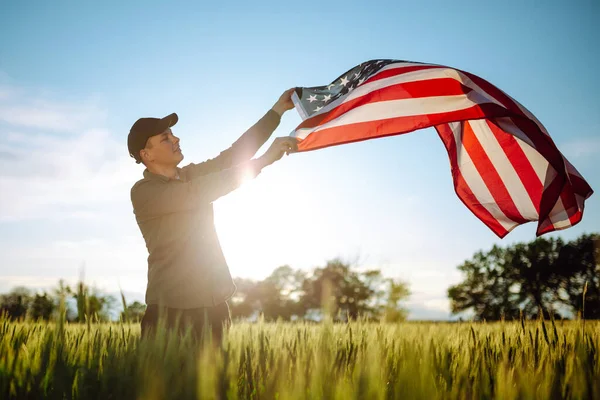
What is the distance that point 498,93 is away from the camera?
4270 mm

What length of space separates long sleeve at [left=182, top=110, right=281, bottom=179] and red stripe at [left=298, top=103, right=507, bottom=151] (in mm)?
453

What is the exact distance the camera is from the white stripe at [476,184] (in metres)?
5.30

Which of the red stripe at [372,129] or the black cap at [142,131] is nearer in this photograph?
the black cap at [142,131]

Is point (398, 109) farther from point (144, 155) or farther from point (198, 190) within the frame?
point (144, 155)

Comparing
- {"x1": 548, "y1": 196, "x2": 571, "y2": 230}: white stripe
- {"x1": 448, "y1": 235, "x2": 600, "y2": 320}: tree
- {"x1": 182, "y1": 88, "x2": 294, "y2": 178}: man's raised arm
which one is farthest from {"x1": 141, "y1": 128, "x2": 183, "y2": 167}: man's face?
{"x1": 448, "y1": 235, "x2": 600, "y2": 320}: tree

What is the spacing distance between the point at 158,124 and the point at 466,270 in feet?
220

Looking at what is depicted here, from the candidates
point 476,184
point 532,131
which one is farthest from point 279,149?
point 476,184

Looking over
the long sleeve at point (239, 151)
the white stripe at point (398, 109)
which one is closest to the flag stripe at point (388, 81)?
the white stripe at point (398, 109)

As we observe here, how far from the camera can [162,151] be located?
3.82 meters

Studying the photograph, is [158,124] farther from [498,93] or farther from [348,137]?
[498,93]

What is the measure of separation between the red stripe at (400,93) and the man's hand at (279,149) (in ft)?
2.88

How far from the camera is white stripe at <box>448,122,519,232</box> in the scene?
5.30 meters

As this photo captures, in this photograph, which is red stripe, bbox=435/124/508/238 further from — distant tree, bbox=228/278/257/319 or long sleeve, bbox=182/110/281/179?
distant tree, bbox=228/278/257/319

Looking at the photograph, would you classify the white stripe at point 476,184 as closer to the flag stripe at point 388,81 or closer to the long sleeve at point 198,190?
the flag stripe at point 388,81
